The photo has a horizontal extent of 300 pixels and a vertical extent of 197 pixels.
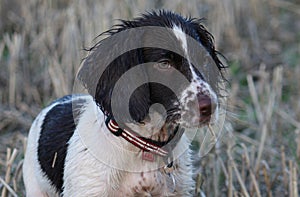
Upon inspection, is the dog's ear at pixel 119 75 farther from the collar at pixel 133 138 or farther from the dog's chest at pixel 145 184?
the dog's chest at pixel 145 184

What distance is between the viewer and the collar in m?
3.25

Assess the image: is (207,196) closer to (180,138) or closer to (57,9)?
(180,138)

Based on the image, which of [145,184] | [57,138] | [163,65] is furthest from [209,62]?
[57,138]

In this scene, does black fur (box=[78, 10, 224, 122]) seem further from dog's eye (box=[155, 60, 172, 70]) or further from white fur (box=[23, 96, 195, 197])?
white fur (box=[23, 96, 195, 197])

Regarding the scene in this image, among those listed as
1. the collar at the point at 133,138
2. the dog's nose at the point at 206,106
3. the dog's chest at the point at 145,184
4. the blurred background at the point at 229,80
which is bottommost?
the blurred background at the point at 229,80

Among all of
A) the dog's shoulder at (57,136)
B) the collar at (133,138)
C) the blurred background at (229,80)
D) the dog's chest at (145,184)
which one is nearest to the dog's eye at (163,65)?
the collar at (133,138)

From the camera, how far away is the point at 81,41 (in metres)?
5.91

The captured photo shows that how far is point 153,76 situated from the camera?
311cm

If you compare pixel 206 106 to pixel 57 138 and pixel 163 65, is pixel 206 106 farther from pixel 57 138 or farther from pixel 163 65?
pixel 57 138

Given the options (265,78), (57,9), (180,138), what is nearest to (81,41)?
(57,9)

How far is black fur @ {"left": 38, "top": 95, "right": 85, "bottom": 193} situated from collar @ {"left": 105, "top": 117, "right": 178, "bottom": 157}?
1.47ft

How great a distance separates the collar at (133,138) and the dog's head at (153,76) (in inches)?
1.8

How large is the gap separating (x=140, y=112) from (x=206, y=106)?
33 cm

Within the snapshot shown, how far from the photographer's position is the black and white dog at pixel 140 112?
306 centimetres
